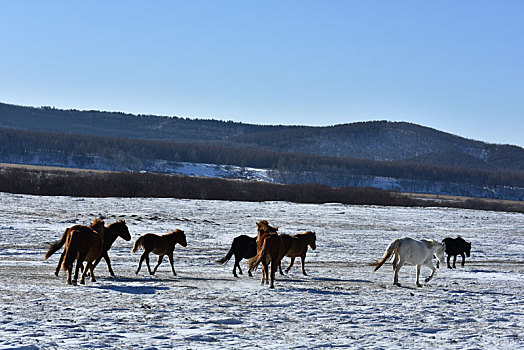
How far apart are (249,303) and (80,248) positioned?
14.0 ft

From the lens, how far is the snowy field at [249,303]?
9.90 m

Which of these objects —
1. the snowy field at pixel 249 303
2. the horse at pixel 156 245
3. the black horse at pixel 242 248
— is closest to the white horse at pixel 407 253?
the snowy field at pixel 249 303

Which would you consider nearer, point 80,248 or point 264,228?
point 80,248

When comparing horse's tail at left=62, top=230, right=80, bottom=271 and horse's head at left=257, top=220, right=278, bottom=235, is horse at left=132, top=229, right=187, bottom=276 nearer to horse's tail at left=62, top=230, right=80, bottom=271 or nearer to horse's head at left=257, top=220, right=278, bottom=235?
horse's head at left=257, top=220, right=278, bottom=235

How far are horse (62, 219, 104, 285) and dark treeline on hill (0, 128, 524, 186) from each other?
453 feet

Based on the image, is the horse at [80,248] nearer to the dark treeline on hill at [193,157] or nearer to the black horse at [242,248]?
the black horse at [242,248]

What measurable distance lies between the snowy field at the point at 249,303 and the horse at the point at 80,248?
528 millimetres

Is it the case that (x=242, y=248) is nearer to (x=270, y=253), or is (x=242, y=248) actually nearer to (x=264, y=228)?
(x=264, y=228)

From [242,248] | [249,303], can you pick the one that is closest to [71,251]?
[249,303]

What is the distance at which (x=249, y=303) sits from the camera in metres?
13.1

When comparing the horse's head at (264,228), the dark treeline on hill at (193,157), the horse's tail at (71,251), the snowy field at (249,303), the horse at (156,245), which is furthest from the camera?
the dark treeline on hill at (193,157)

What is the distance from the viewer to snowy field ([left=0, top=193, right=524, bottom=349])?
32.5 ft

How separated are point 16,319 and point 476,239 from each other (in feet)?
96.0

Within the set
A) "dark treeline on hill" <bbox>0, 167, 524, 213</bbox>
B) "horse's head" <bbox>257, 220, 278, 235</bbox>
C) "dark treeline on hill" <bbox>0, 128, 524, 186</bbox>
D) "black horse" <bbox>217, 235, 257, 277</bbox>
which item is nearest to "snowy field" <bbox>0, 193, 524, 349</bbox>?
"black horse" <bbox>217, 235, 257, 277</bbox>
